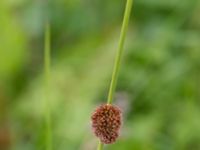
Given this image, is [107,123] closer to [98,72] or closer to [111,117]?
[111,117]

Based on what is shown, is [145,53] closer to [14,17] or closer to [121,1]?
[121,1]

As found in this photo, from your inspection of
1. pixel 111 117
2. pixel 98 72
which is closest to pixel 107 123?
pixel 111 117

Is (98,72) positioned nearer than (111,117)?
No

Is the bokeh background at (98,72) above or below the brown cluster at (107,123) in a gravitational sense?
below

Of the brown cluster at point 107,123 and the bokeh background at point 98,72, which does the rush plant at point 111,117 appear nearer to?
the brown cluster at point 107,123

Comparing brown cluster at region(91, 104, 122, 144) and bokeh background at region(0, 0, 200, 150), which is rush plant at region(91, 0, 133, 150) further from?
bokeh background at region(0, 0, 200, 150)

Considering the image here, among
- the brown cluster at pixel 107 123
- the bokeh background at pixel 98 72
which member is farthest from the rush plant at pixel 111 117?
the bokeh background at pixel 98 72
